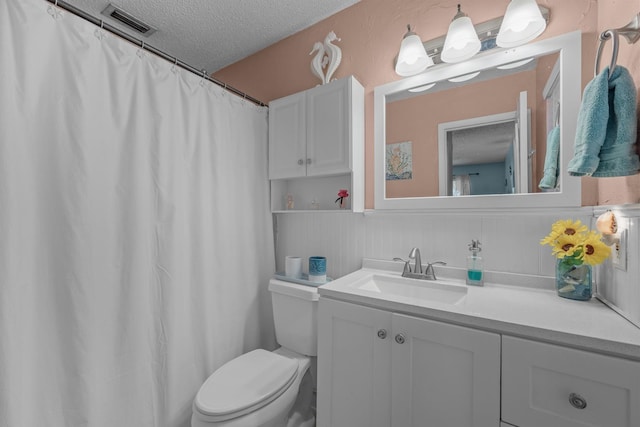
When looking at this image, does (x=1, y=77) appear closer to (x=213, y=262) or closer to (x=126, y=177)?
(x=126, y=177)

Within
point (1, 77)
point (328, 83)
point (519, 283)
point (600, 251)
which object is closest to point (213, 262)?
point (1, 77)

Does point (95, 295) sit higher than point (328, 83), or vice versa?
point (328, 83)

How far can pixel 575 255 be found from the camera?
0.93 meters

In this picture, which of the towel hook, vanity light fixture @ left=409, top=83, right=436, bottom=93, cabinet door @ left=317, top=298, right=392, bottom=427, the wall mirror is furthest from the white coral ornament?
cabinet door @ left=317, top=298, right=392, bottom=427

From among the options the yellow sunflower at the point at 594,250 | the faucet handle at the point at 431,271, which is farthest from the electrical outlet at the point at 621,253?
the faucet handle at the point at 431,271

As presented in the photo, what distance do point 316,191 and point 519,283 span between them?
1179 millimetres

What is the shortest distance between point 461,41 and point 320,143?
2.69 ft

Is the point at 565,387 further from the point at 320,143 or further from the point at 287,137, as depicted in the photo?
the point at 287,137

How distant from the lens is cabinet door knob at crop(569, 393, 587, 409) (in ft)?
2.24

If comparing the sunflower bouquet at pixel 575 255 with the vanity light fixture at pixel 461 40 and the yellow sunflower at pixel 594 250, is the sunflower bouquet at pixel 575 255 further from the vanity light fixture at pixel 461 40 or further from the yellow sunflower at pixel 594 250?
the vanity light fixture at pixel 461 40

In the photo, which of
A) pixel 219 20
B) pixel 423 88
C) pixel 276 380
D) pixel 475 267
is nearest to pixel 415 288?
pixel 475 267

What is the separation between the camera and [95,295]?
40.8 inches

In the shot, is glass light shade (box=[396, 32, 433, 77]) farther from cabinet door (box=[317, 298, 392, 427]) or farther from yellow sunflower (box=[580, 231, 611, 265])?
cabinet door (box=[317, 298, 392, 427])

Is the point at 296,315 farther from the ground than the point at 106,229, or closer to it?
closer to it
